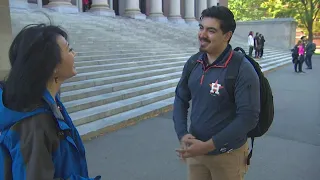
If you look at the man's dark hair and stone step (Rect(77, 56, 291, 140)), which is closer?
the man's dark hair

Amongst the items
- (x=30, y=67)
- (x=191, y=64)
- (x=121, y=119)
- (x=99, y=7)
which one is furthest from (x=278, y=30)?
(x=30, y=67)

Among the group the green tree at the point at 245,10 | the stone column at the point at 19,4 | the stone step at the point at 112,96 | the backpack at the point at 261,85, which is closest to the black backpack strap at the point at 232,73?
the backpack at the point at 261,85

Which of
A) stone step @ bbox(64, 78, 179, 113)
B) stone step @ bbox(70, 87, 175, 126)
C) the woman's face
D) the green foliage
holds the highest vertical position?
the green foliage

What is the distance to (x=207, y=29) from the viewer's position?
6.53 ft

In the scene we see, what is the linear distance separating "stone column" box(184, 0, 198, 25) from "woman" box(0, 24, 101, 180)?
26.8m

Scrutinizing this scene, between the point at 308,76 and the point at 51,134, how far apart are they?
48.0 ft

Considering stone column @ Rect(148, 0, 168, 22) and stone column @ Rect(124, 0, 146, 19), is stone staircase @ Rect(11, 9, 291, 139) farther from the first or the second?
stone column @ Rect(148, 0, 168, 22)

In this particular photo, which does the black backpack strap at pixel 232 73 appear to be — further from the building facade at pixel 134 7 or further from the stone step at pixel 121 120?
the building facade at pixel 134 7

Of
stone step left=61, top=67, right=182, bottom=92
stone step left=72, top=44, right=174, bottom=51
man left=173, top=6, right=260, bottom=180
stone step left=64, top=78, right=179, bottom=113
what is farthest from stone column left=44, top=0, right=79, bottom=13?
man left=173, top=6, right=260, bottom=180

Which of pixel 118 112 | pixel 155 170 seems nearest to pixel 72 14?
pixel 118 112

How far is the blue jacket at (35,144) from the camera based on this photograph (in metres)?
1.25

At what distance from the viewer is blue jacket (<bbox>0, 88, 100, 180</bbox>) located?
125 centimetres

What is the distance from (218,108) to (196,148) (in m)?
0.29

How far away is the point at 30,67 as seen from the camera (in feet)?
4.26
